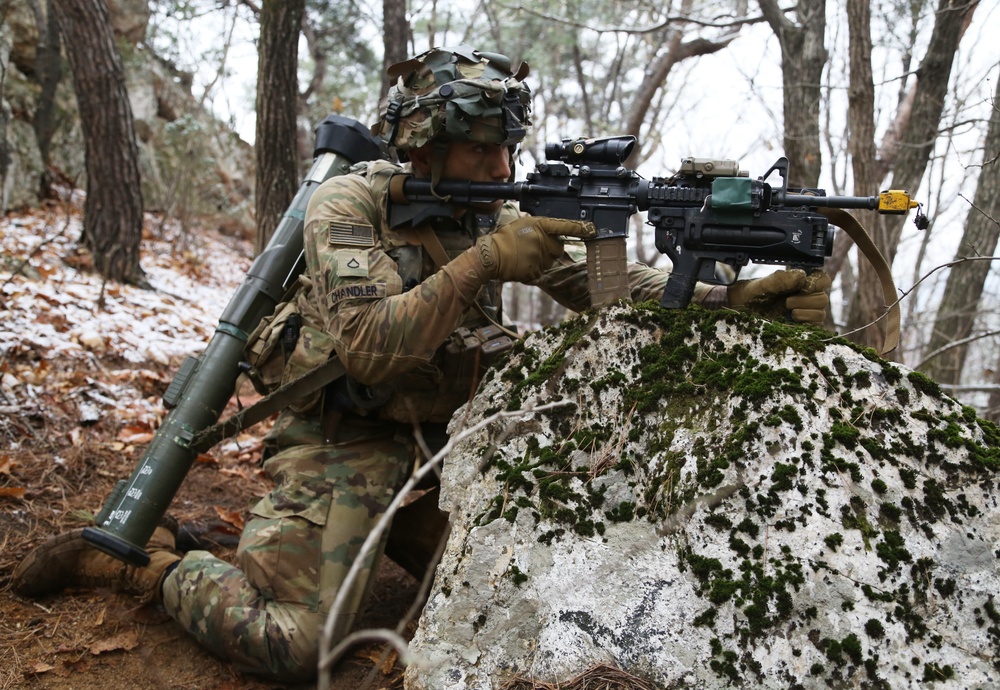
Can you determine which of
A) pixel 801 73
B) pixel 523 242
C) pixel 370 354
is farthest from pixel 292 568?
pixel 801 73

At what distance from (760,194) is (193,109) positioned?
1645cm

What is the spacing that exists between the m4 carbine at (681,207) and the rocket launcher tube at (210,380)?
1156 mm

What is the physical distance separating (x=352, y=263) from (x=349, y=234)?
16 cm

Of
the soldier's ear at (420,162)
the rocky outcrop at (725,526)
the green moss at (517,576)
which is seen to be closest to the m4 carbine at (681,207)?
the soldier's ear at (420,162)

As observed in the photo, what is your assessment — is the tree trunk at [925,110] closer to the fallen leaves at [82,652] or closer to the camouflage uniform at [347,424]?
the camouflage uniform at [347,424]

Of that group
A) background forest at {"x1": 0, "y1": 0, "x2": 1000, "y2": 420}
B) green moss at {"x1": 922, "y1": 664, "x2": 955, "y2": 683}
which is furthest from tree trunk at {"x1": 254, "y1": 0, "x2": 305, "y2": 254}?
green moss at {"x1": 922, "y1": 664, "x2": 955, "y2": 683}

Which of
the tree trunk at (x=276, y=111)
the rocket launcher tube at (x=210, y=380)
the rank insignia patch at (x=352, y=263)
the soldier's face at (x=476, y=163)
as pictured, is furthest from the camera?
the tree trunk at (x=276, y=111)

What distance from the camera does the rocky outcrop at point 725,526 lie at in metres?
1.88

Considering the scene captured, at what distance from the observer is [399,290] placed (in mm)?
3127

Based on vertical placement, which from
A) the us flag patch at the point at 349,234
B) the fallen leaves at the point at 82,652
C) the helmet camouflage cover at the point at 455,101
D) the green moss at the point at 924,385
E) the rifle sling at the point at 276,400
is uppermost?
the helmet camouflage cover at the point at 455,101

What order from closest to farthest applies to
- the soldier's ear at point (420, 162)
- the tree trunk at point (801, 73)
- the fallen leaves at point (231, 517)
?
the soldier's ear at point (420, 162), the fallen leaves at point (231, 517), the tree trunk at point (801, 73)

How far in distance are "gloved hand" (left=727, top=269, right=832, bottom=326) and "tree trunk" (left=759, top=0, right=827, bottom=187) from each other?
4.36 m

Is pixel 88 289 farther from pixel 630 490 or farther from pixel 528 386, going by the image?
pixel 630 490

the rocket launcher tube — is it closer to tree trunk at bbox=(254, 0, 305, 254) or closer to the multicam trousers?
the multicam trousers
